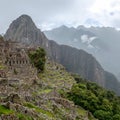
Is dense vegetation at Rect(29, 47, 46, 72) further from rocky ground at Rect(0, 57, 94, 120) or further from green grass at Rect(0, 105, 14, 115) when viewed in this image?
green grass at Rect(0, 105, 14, 115)

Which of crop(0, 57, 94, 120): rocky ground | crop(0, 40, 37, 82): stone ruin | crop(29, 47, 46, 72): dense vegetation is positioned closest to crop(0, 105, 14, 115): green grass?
crop(0, 57, 94, 120): rocky ground

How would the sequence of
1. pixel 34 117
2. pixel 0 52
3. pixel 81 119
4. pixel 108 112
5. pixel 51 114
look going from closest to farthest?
pixel 34 117 < pixel 51 114 < pixel 81 119 < pixel 108 112 < pixel 0 52

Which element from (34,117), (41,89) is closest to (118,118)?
(41,89)

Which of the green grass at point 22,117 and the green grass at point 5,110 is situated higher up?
the green grass at point 5,110

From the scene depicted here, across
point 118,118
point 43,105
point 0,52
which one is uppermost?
point 0,52

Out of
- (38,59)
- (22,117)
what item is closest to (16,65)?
(38,59)

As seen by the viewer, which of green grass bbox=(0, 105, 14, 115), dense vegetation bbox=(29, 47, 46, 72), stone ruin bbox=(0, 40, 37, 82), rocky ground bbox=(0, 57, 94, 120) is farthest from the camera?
dense vegetation bbox=(29, 47, 46, 72)

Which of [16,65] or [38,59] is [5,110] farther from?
[38,59]

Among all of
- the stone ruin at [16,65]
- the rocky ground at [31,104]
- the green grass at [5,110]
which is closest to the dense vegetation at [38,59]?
the stone ruin at [16,65]

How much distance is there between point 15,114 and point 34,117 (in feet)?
12.4

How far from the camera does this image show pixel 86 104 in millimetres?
79250

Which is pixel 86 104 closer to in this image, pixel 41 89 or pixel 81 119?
pixel 41 89

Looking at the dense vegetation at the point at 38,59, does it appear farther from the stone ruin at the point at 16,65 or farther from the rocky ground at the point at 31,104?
the rocky ground at the point at 31,104

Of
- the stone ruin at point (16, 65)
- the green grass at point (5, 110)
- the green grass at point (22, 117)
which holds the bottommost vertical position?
the green grass at point (22, 117)
